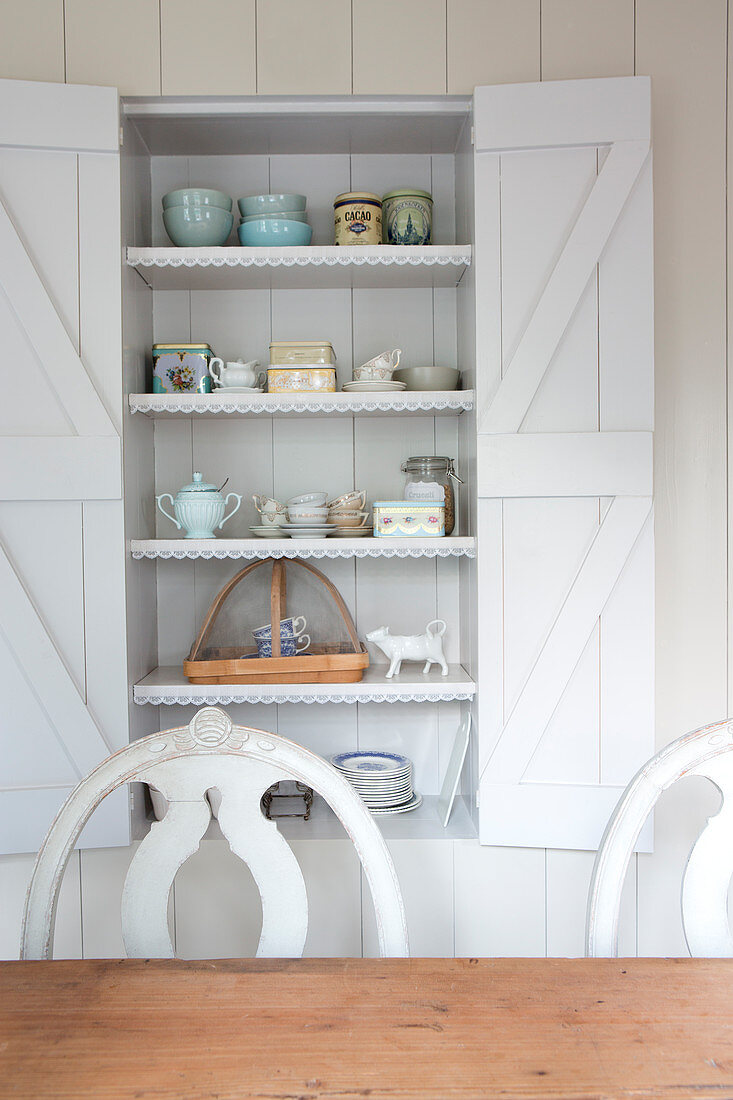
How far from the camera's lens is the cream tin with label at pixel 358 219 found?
2016mm

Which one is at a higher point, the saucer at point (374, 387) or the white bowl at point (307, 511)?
the saucer at point (374, 387)

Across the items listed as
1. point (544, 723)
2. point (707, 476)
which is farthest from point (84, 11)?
point (544, 723)

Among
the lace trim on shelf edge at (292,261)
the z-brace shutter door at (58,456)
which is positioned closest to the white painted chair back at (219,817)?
the z-brace shutter door at (58,456)

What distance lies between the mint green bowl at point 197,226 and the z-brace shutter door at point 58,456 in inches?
6.9

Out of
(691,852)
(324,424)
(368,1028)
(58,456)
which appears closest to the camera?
(368,1028)

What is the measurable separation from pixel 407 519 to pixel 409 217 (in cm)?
74

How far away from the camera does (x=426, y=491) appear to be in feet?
6.65

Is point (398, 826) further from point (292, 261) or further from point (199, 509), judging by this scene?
point (292, 261)

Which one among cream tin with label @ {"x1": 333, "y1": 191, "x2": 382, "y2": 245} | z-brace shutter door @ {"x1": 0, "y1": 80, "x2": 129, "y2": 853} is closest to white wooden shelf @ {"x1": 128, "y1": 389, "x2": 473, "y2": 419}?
z-brace shutter door @ {"x1": 0, "y1": 80, "x2": 129, "y2": 853}

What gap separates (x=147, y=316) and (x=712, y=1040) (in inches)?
76.3

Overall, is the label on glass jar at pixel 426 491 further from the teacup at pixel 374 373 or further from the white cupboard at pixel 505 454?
the teacup at pixel 374 373

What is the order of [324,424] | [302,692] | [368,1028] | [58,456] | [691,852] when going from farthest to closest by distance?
A: [324,424] → [302,692] → [58,456] → [691,852] → [368,1028]

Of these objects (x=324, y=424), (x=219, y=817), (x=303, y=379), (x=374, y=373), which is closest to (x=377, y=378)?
(x=374, y=373)

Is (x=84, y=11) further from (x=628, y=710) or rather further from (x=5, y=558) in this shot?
(x=628, y=710)
